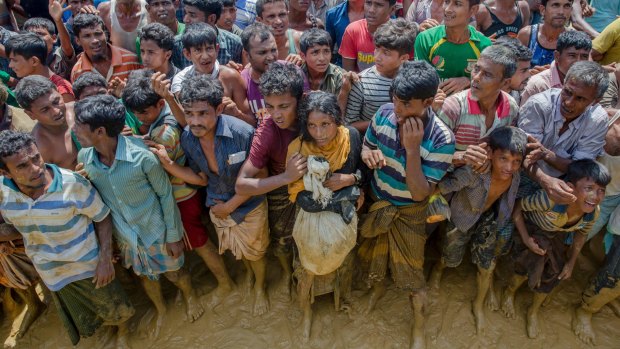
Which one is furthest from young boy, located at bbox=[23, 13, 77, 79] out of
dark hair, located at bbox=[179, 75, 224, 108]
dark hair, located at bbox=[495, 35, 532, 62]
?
dark hair, located at bbox=[495, 35, 532, 62]

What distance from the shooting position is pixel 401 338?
3701 millimetres

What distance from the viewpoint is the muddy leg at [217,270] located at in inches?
150

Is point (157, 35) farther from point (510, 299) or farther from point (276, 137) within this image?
point (510, 299)

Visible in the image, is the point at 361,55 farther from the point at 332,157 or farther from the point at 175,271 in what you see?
the point at 175,271

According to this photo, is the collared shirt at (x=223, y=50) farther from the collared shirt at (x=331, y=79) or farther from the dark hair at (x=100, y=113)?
the dark hair at (x=100, y=113)

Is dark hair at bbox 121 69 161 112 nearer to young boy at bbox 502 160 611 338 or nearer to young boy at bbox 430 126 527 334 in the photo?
young boy at bbox 430 126 527 334

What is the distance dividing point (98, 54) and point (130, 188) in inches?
67.9

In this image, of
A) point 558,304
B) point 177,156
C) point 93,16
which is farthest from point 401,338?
point 93,16

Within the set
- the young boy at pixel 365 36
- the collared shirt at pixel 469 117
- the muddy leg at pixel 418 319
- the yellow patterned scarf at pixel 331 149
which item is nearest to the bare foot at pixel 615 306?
the muddy leg at pixel 418 319

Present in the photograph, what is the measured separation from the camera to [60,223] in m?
3.07

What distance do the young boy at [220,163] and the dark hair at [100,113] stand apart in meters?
0.34

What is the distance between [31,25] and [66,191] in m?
2.49

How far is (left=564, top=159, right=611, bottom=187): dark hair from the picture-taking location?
3.02 metres

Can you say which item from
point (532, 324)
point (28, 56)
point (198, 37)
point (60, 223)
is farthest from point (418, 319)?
point (28, 56)
